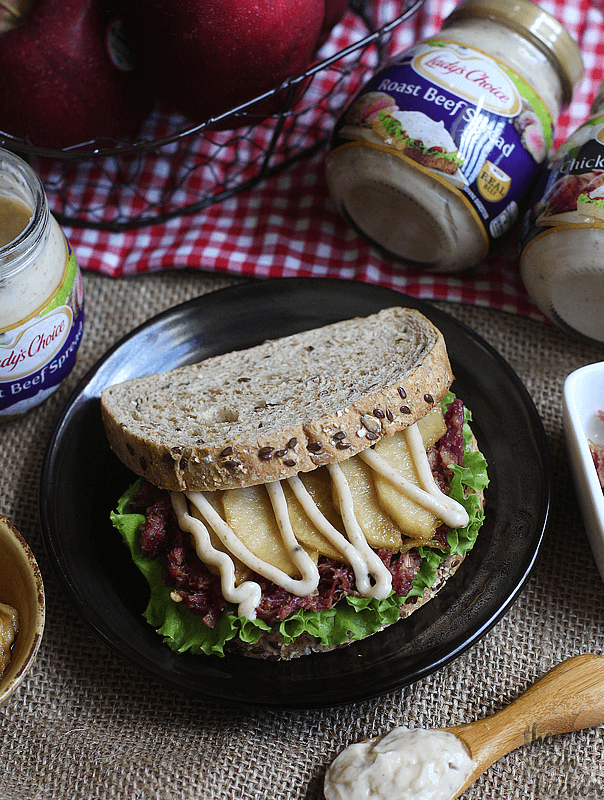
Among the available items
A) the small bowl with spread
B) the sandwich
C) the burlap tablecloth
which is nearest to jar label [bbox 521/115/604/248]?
the sandwich

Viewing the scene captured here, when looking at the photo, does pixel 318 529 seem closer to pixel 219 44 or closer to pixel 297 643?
pixel 297 643

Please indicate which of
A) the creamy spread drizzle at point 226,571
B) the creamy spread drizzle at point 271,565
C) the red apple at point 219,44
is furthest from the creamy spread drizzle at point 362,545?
the red apple at point 219,44

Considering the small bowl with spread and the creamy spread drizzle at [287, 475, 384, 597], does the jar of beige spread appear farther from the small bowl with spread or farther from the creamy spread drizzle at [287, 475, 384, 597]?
the small bowl with spread

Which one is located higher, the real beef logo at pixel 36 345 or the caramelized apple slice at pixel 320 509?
the real beef logo at pixel 36 345

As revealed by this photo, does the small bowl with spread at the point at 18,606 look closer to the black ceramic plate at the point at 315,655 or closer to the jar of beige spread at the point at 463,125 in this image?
the black ceramic plate at the point at 315,655

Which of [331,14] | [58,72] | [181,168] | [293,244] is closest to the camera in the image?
[58,72]

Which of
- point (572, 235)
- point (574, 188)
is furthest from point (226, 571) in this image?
point (574, 188)
